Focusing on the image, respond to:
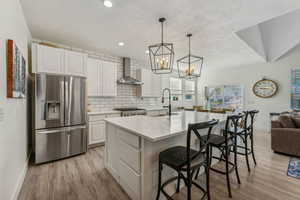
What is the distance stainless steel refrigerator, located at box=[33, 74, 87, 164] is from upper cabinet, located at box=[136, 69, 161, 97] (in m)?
2.16

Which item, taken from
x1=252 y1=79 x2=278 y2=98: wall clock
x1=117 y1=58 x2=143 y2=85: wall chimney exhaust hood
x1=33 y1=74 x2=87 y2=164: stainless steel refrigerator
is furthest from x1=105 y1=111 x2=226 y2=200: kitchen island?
x1=252 y1=79 x2=278 y2=98: wall clock

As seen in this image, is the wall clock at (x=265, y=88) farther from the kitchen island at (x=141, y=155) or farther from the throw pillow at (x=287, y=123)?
the kitchen island at (x=141, y=155)

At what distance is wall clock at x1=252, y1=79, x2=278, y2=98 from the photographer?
17.3 feet

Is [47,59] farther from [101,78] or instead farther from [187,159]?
[187,159]

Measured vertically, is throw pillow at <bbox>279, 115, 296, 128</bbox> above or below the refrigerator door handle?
below

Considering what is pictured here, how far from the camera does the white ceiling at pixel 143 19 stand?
2086 millimetres

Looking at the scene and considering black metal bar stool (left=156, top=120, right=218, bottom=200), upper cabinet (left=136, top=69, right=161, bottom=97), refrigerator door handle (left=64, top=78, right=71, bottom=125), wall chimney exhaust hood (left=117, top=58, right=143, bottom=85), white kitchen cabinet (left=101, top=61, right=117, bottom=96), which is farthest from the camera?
upper cabinet (left=136, top=69, right=161, bottom=97)

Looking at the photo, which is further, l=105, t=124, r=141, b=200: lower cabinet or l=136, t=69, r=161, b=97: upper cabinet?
l=136, t=69, r=161, b=97: upper cabinet

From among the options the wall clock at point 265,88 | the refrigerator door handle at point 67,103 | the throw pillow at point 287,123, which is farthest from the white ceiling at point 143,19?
the wall clock at point 265,88

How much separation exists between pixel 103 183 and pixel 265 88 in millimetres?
6643

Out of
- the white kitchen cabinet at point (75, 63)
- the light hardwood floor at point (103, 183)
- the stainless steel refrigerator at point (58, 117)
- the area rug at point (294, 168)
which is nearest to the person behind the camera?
the light hardwood floor at point (103, 183)

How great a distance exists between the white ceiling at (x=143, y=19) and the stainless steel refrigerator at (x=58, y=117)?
106 centimetres

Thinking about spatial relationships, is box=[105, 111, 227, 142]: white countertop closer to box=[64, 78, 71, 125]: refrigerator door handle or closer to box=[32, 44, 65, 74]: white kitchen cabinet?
box=[64, 78, 71, 125]: refrigerator door handle

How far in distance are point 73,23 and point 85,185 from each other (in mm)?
2916
